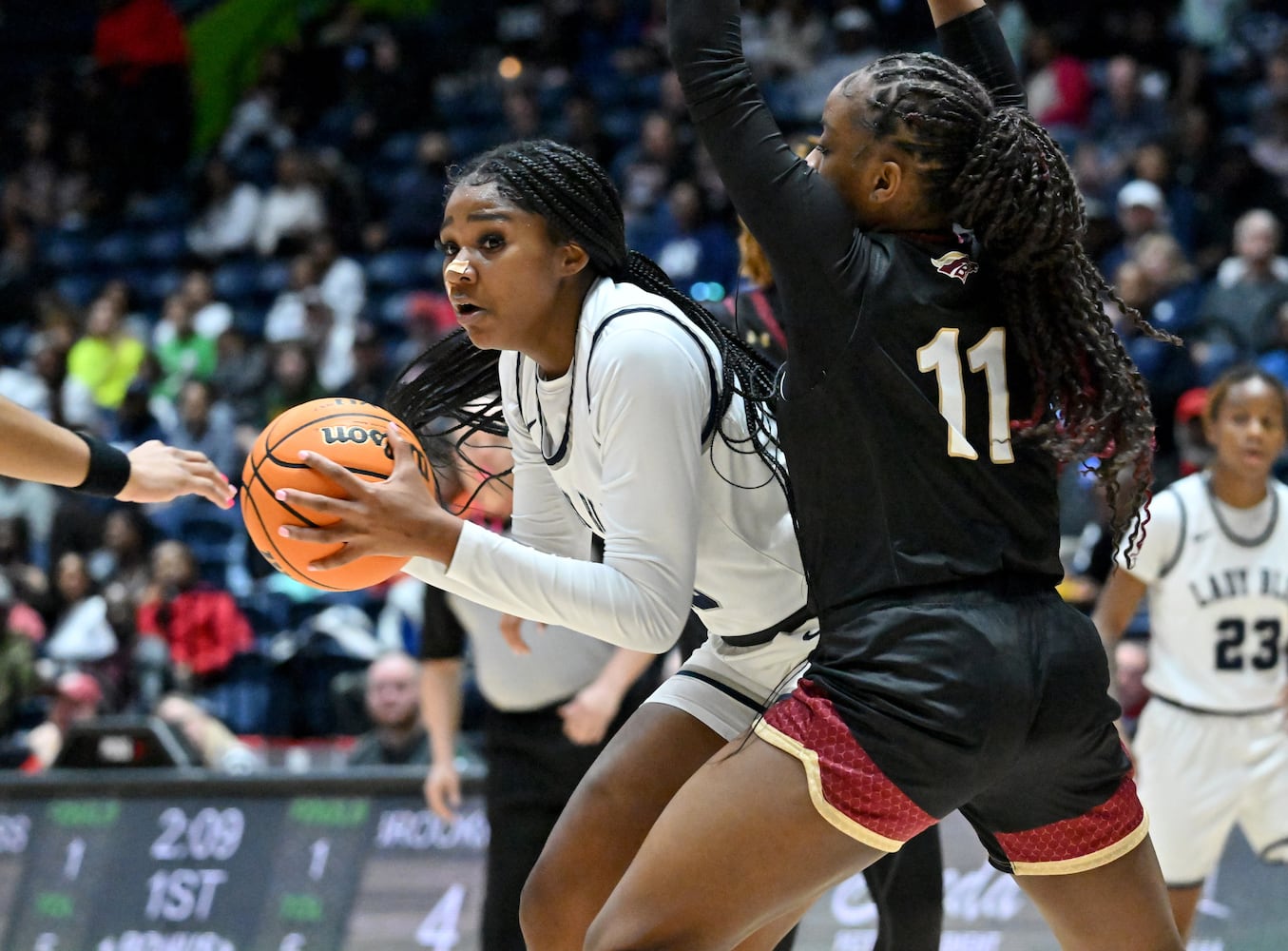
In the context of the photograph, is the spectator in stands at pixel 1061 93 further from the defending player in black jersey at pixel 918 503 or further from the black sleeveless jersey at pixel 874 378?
the black sleeveless jersey at pixel 874 378

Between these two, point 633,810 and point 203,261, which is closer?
point 633,810

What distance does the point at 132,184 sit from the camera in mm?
16094

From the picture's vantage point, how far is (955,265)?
8.95 feet

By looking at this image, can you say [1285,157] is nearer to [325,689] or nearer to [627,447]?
[325,689]

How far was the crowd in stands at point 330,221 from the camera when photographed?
9.40 meters

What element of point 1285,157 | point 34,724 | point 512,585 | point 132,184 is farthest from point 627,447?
point 132,184

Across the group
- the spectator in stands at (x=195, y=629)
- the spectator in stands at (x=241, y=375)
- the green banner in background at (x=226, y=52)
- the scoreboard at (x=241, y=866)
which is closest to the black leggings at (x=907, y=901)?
the scoreboard at (x=241, y=866)

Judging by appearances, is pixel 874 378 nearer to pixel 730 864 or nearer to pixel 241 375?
pixel 730 864

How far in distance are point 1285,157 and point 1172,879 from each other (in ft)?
20.1

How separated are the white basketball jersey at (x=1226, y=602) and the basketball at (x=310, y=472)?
337 centimetres

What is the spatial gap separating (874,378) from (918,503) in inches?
8.3

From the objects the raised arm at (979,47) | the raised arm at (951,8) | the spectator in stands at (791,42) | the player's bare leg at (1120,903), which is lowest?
the player's bare leg at (1120,903)

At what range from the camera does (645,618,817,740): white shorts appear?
322 centimetres

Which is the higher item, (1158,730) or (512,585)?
(512,585)
